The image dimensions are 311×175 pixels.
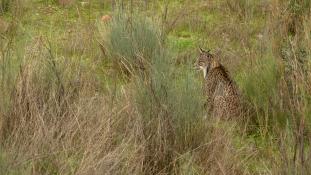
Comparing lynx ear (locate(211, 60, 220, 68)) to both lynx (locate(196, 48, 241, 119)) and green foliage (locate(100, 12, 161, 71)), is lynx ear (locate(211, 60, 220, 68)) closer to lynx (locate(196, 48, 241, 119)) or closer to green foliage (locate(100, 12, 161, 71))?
lynx (locate(196, 48, 241, 119))

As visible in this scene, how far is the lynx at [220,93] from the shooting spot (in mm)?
4527

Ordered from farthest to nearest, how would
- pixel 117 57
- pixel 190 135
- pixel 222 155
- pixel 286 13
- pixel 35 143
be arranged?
pixel 286 13
pixel 117 57
pixel 190 135
pixel 222 155
pixel 35 143

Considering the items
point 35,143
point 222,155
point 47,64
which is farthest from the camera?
point 47,64

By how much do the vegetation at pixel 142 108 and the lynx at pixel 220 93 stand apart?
11 cm

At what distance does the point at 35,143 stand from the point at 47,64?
110 centimetres

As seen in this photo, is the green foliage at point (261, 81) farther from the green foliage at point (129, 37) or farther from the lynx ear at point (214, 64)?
the green foliage at point (129, 37)

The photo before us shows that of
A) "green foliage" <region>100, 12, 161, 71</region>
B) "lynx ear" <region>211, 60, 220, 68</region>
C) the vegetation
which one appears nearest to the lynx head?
"lynx ear" <region>211, 60, 220, 68</region>

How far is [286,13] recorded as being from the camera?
6434mm

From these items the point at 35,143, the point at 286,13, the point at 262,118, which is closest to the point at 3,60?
the point at 35,143

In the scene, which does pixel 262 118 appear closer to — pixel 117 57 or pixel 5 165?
pixel 117 57

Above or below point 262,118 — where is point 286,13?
above

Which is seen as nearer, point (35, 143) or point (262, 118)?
point (35, 143)

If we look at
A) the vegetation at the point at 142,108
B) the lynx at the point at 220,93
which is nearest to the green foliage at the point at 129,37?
the vegetation at the point at 142,108

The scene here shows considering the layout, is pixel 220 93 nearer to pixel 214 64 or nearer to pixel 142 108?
pixel 214 64
